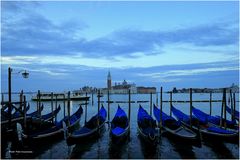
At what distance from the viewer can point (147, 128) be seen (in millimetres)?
18609

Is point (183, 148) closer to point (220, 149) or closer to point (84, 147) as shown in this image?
point (220, 149)

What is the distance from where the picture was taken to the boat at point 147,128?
52.4 ft

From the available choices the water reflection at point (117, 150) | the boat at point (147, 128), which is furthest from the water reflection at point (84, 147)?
the boat at point (147, 128)

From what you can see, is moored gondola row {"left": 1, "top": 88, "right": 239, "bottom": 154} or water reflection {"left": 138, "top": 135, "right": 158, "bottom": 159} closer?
water reflection {"left": 138, "top": 135, "right": 158, "bottom": 159}

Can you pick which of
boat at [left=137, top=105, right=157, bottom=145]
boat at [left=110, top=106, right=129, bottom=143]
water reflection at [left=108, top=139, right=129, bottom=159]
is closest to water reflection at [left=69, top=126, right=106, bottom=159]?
water reflection at [left=108, top=139, right=129, bottom=159]

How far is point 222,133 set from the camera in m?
17.6

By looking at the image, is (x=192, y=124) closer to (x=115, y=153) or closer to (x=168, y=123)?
(x=168, y=123)

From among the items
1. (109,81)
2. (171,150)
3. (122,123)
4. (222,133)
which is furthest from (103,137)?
(109,81)

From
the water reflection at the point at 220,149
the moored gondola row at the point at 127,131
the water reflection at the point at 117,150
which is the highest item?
the moored gondola row at the point at 127,131

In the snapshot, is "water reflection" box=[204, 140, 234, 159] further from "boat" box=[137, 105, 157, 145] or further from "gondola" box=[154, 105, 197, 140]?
"boat" box=[137, 105, 157, 145]

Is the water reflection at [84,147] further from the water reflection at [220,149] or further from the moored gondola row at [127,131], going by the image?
the water reflection at [220,149]

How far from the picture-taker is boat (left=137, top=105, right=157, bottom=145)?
16.0m

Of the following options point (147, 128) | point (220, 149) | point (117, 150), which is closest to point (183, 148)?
point (220, 149)

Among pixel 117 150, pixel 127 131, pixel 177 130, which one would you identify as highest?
pixel 177 130
